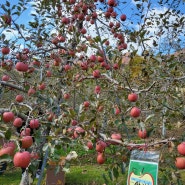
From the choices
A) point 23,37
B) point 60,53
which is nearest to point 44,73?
point 60,53

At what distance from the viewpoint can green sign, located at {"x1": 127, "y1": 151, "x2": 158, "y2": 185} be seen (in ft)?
6.82

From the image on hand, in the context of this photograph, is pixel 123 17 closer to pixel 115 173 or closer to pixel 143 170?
pixel 143 170

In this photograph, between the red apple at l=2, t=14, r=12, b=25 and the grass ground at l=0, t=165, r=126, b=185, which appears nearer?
the red apple at l=2, t=14, r=12, b=25

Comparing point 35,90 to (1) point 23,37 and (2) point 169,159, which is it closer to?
(1) point 23,37

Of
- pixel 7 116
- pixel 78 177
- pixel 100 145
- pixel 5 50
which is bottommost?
pixel 78 177

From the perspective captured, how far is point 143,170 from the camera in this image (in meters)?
2.17

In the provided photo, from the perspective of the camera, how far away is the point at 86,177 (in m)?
7.50

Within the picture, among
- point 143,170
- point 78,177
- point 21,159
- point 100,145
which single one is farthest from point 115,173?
point 78,177

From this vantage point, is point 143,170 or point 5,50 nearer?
point 143,170

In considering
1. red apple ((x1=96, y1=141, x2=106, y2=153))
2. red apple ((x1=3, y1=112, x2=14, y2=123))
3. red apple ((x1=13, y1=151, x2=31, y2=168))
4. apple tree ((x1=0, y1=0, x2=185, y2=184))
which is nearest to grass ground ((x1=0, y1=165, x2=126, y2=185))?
apple tree ((x1=0, y1=0, x2=185, y2=184))

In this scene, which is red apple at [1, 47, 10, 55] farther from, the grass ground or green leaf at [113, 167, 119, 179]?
the grass ground

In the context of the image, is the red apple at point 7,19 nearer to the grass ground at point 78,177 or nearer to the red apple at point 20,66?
the red apple at point 20,66

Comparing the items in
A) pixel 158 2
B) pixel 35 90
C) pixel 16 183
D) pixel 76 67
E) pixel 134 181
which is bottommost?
pixel 16 183

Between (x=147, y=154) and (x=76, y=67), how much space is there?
6.12ft
